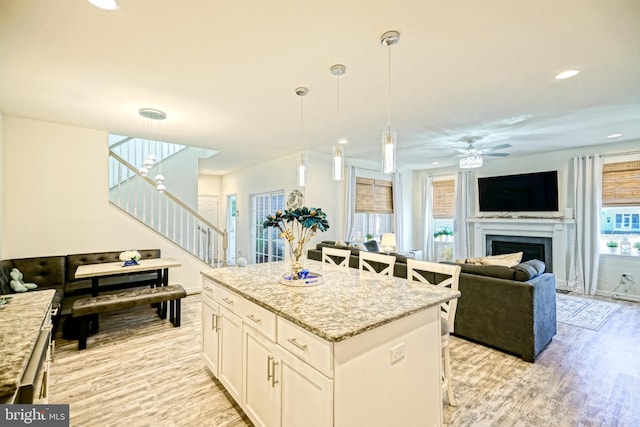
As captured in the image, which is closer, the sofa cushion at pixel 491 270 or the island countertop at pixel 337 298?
the island countertop at pixel 337 298

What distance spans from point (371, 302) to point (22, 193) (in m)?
4.98

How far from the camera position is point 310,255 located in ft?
16.7

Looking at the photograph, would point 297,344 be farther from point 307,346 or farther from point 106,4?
point 106,4

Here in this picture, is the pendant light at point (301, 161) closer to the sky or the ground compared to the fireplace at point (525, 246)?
closer to the sky

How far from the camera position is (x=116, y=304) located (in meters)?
3.10

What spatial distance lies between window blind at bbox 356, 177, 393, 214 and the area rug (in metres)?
3.80

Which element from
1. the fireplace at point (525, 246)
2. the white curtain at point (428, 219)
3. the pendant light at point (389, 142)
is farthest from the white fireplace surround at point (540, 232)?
the pendant light at point (389, 142)

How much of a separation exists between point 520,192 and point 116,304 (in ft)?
23.9

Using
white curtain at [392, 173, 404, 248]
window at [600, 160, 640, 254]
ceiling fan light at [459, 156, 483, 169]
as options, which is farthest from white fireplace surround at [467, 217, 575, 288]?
ceiling fan light at [459, 156, 483, 169]

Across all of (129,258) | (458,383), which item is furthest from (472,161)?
(129,258)

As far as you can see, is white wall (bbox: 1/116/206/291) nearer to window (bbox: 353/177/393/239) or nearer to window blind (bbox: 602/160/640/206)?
window (bbox: 353/177/393/239)

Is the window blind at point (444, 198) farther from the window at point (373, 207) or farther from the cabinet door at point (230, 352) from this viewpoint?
the cabinet door at point (230, 352)

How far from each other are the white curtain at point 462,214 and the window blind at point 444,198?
0.27 meters

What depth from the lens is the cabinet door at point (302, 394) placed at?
1.26 m
